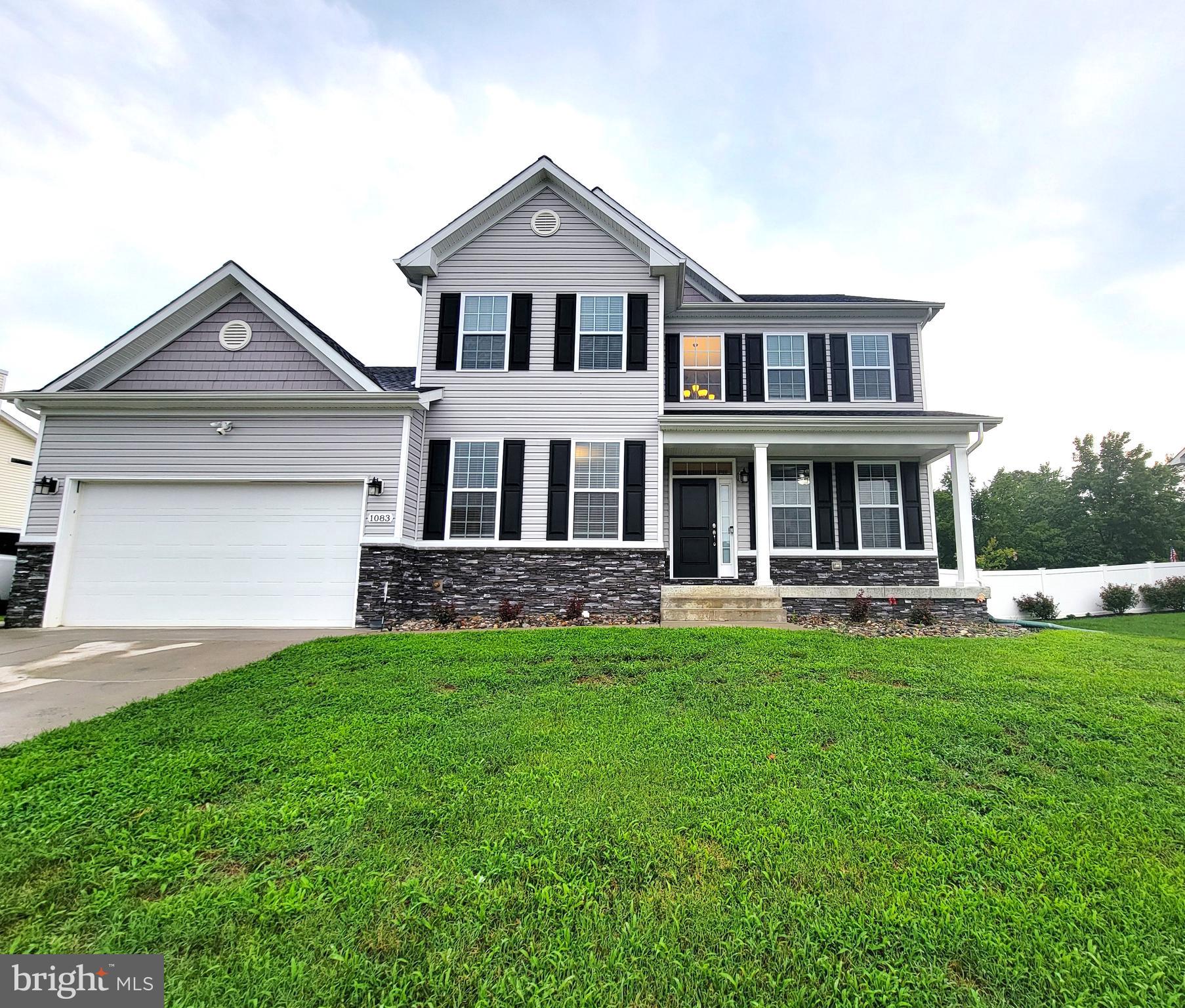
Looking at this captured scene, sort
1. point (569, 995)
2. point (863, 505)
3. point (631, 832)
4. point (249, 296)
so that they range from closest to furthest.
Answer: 1. point (569, 995)
2. point (631, 832)
3. point (249, 296)
4. point (863, 505)

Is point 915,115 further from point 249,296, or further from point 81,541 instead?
point 81,541

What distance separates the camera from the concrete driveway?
4039 millimetres

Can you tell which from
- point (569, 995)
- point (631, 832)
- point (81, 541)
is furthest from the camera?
point (81, 541)

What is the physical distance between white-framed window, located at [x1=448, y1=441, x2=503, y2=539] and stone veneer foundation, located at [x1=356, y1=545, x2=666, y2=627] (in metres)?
0.39

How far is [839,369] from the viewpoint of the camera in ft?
36.8

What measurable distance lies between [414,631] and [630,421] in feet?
16.6

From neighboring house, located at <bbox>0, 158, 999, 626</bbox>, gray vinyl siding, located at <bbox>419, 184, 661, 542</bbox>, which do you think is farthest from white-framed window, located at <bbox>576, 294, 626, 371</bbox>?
gray vinyl siding, located at <bbox>419, 184, 661, 542</bbox>

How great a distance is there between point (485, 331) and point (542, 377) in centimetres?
143

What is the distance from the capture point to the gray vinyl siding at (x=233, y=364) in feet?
29.7

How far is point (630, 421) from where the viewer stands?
961 centimetres

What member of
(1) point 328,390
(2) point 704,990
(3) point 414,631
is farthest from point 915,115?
(2) point 704,990

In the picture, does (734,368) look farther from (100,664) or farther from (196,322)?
(100,664)

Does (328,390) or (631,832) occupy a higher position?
(328,390)

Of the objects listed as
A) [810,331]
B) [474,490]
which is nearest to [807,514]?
[810,331]
